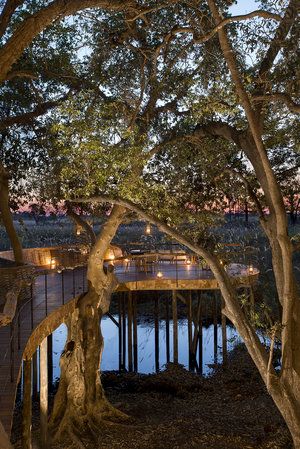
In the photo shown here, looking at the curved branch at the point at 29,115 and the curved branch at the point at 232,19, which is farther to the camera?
the curved branch at the point at 29,115

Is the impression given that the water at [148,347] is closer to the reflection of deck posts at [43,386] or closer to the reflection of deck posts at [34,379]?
the reflection of deck posts at [34,379]

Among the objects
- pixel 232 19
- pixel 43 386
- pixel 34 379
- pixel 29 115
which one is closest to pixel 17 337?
pixel 43 386

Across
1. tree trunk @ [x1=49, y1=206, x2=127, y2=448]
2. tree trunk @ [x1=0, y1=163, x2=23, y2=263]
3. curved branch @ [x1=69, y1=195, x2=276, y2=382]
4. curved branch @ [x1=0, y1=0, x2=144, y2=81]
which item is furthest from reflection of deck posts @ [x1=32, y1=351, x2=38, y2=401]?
curved branch @ [x1=0, y1=0, x2=144, y2=81]

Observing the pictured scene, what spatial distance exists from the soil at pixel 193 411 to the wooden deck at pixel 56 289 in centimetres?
217

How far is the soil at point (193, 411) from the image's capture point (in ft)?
27.7

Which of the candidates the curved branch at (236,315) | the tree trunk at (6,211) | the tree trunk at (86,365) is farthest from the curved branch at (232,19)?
the tree trunk at (6,211)

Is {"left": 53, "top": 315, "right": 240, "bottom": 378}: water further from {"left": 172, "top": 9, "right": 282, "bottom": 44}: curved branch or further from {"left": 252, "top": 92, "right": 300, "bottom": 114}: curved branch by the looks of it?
{"left": 172, "top": 9, "right": 282, "bottom": 44}: curved branch

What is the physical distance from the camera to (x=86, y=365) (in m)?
9.61

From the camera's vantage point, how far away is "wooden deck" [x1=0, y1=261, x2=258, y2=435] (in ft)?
19.8

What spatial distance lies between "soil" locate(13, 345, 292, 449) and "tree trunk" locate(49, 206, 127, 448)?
0.98ft

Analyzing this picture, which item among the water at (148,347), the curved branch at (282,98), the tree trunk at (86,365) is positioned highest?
the curved branch at (282,98)

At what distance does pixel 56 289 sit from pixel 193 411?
3.96 meters

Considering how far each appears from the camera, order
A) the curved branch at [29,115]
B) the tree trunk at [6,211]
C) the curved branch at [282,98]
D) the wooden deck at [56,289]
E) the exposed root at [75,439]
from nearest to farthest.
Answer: the wooden deck at [56,289] < the curved branch at [282,98] < the exposed root at [75,439] < the curved branch at [29,115] < the tree trunk at [6,211]

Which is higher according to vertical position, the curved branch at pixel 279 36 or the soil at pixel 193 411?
the curved branch at pixel 279 36
